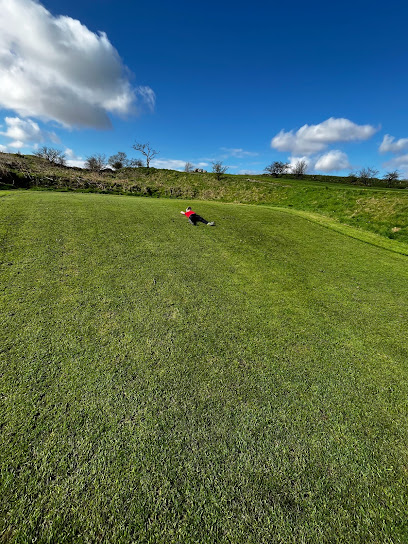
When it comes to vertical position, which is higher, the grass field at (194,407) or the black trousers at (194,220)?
the black trousers at (194,220)

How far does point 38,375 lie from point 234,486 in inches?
94.4

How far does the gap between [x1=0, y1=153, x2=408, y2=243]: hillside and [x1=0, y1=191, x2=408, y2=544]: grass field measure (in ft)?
39.9

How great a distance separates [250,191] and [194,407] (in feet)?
97.5

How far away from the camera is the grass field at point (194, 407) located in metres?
1.78

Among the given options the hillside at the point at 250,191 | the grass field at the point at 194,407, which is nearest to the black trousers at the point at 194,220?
the grass field at the point at 194,407

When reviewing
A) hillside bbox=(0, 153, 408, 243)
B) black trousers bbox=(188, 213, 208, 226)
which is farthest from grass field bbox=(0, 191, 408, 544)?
hillside bbox=(0, 153, 408, 243)

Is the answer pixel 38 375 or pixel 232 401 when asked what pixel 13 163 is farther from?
pixel 232 401

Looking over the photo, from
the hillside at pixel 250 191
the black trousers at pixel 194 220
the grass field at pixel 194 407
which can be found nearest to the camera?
the grass field at pixel 194 407

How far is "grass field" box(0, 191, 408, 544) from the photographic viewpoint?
5.85 feet

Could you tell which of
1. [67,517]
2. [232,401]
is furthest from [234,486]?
[67,517]

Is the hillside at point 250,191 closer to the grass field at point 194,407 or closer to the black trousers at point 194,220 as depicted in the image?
the black trousers at point 194,220

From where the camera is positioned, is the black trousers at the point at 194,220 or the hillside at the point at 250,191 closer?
the black trousers at the point at 194,220

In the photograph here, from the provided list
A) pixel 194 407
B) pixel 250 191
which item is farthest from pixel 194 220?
pixel 250 191

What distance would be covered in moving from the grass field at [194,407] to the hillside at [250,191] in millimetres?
12158
